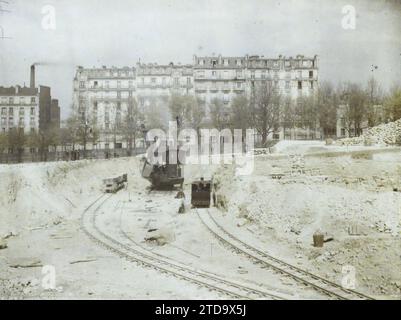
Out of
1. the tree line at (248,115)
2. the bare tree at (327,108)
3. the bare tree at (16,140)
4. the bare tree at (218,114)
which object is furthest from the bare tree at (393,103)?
the bare tree at (16,140)

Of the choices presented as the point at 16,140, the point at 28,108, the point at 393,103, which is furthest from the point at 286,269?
the point at 28,108

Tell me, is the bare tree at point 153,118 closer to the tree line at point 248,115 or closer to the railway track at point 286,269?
the tree line at point 248,115

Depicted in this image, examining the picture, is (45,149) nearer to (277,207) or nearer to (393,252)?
(277,207)

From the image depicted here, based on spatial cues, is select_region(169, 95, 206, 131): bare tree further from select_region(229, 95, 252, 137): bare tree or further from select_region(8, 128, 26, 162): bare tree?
select_region(8, 128, 26, 162): bare tree

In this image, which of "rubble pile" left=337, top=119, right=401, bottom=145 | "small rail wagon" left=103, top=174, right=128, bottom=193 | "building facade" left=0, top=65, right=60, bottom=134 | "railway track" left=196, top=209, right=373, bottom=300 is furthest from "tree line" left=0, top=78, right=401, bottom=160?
"railway track" left=196, top=209, right=373, bottom=300

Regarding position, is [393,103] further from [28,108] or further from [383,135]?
[28,108]
